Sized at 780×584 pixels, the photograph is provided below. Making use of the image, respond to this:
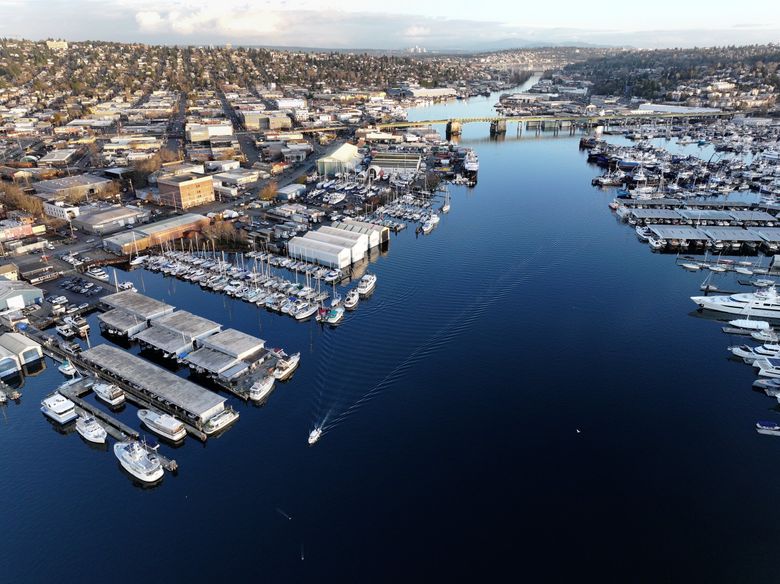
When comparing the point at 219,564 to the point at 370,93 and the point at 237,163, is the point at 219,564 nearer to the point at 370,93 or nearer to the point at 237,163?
the point at 237,163

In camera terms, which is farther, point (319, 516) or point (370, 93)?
point (370, 93)

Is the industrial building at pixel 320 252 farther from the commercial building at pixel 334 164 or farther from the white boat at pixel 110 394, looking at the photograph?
the commercial building at pixel 334 164

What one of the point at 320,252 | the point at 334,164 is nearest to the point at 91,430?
the point at 320,252

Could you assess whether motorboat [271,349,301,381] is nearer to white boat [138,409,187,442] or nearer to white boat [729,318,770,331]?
white boat [138,409,187,442]

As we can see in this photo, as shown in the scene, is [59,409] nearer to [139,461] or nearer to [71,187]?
[139,461]

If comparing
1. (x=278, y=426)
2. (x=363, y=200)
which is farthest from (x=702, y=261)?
(x=278, y=426)

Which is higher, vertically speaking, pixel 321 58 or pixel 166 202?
pixel 321 58

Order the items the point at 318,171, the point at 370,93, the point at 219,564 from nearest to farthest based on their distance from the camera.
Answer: the point at 219,564 → the point at 318,171 → the point at 370,93
